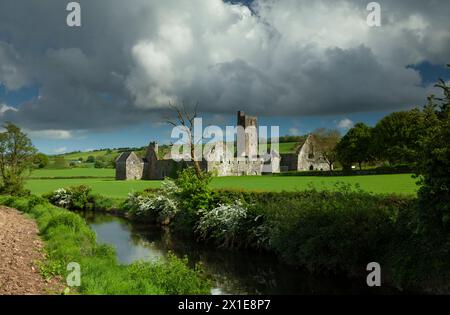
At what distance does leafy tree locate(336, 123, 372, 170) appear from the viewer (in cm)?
6950

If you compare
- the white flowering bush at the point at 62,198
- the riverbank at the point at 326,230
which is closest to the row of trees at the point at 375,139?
the riverbank at the point at 326,230

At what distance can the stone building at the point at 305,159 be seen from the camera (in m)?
84.9

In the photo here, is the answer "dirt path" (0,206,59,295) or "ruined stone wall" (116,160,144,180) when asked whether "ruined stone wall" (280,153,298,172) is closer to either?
"ruined stone wall" (116,160,144,180)

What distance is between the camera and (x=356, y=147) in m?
69.6

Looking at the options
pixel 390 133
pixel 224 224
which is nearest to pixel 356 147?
pixel 390 133

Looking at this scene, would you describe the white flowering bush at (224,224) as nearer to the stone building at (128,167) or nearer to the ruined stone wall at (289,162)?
the stone building at (128,167)

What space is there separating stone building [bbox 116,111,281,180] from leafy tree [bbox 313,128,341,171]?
8.87m

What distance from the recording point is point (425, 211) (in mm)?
11852

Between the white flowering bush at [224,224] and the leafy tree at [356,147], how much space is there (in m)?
50.5

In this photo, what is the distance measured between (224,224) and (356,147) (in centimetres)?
5228

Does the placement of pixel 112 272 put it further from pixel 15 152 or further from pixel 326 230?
pixel 15 152

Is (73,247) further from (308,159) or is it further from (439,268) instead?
(308,159)

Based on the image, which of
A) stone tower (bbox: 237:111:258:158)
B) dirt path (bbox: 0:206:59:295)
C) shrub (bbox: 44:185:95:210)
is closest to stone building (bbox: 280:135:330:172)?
stone tower (bbox: 237:111:258:158)
